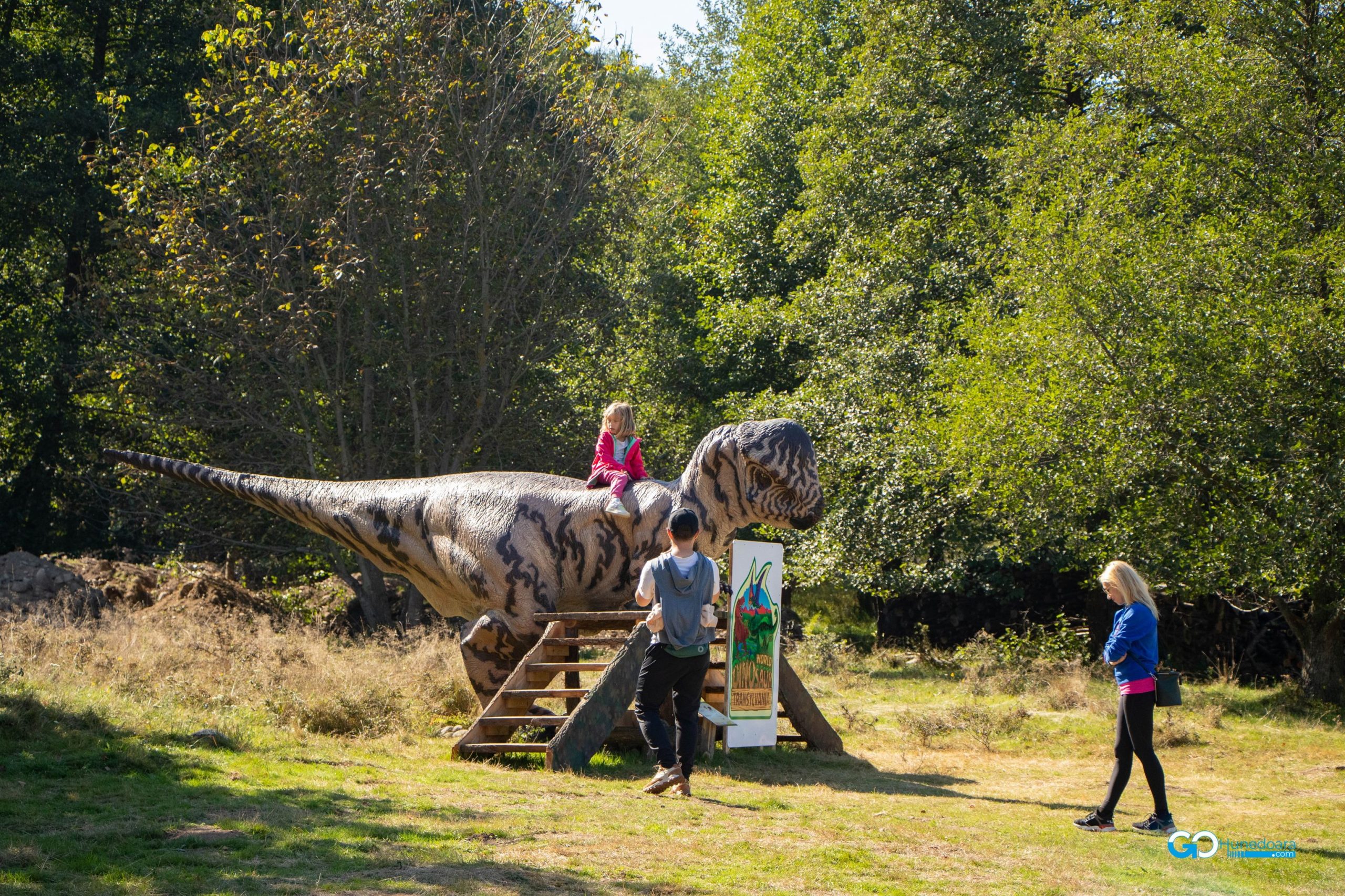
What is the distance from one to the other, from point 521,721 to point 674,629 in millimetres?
1820

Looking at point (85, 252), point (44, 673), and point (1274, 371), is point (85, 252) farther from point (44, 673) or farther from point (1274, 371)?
point (1274, 371)

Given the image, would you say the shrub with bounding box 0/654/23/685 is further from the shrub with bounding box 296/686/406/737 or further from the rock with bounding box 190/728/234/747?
the shrub with bounding box 296/686/406/737

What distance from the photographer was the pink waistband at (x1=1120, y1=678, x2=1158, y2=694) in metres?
7.25

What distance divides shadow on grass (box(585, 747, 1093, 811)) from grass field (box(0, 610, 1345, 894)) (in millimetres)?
40

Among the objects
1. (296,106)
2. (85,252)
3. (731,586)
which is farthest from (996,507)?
(85,252)

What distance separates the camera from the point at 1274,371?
13633mm

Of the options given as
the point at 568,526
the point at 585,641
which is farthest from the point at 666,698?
the point at 568,526

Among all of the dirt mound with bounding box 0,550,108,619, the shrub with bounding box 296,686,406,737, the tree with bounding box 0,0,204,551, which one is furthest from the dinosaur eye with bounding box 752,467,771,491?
the tree with bounding box 0,0,204,551

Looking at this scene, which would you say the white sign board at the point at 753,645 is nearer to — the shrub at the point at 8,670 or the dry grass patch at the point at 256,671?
the dry grass patch at the point at 256,671

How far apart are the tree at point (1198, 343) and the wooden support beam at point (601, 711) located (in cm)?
813

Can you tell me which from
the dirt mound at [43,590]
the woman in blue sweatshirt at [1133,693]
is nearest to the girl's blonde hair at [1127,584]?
the woman in blue sweatshirt at [1133,693]

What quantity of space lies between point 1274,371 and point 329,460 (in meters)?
12.5

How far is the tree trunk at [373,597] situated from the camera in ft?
57.8

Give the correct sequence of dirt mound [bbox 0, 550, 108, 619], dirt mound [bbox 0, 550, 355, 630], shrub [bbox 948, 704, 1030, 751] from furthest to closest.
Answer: dirt mound [bbox 0, 550, 355, 630]
dirt mound [bbox 0, 550, 108, 619]
shrub [bbox 948, 704, 1030, 751]
